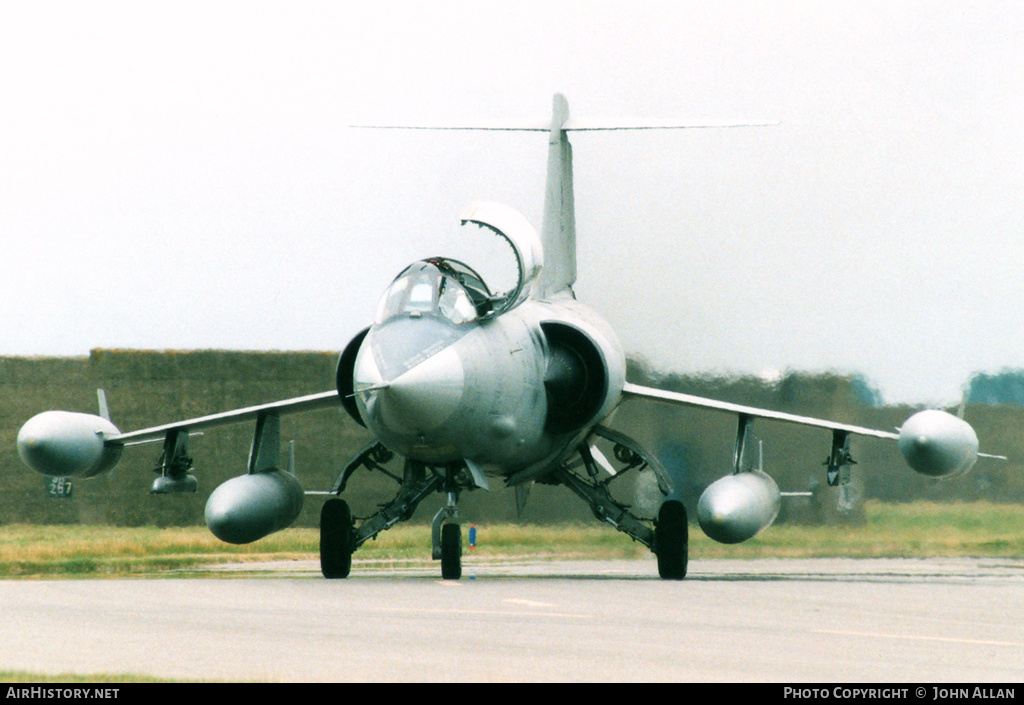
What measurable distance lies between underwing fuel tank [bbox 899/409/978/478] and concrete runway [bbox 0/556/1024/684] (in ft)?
4.15

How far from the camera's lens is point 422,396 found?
1341 cm

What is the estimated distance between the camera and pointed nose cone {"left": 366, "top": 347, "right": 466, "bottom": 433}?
43.8 feet

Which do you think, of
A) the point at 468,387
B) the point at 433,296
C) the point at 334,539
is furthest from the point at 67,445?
the point at 468,387

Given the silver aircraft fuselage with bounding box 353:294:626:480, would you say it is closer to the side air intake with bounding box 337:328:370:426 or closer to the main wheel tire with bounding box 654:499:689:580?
the main wheel tire with bounding box 654:499:689:580

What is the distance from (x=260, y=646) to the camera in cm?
895

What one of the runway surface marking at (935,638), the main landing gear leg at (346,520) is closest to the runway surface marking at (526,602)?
the runway surface marking at (935,638)

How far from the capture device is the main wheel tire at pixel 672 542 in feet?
54.0

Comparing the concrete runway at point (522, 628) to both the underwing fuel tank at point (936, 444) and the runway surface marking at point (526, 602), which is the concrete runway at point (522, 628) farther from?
the underwing fuel tank at point (936, 444)

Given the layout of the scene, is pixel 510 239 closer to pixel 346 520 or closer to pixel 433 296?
pixel 433 296

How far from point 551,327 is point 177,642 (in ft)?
25.6

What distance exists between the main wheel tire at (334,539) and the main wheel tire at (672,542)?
3.48 meters

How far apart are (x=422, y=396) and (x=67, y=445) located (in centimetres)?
461
